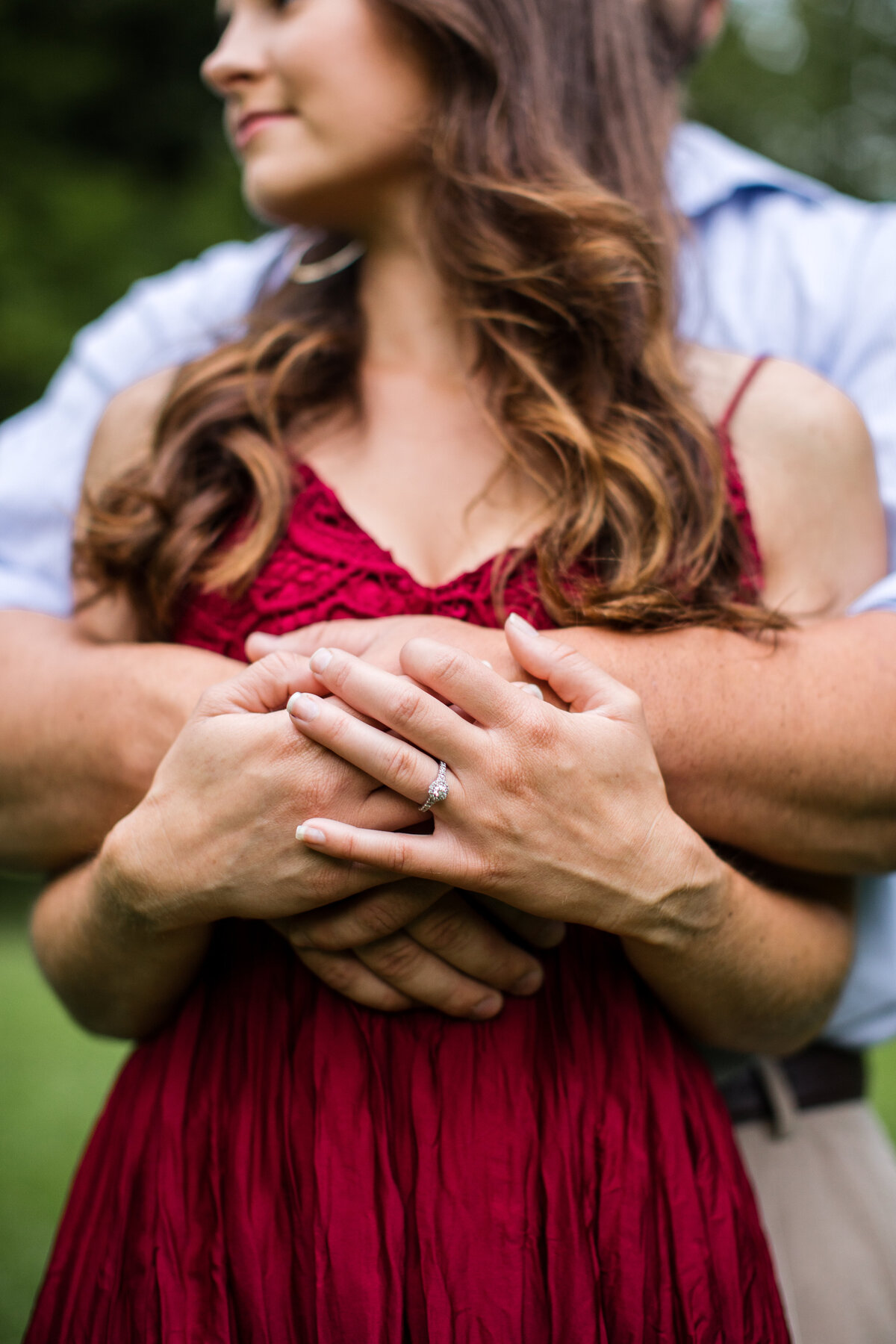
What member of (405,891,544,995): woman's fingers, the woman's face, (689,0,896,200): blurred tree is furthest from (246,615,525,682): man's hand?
(689,0,896,200): blurred tree

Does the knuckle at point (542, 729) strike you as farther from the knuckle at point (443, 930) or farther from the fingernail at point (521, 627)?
the knuckle at point (443, 930)

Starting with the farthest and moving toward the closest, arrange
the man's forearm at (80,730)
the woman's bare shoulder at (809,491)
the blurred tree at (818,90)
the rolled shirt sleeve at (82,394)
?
the blurred tree at (818,90)
the rolled shirt sleeve at (82,394)
the woman's bare shoulder at (809,491)
the man's forearm at (80,730)

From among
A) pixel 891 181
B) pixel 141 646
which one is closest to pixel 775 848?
pixel 141 646

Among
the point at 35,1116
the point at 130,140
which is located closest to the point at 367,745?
the point at 35,1116

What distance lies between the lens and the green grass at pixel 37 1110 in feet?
10.1

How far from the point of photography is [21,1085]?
414 centimetres

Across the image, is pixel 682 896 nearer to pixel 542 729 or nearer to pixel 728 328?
pixel 542 729

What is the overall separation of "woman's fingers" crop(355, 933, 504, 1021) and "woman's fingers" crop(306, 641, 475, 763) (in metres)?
0.32

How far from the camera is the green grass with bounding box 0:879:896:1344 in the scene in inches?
121

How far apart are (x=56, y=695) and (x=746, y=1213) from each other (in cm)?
126

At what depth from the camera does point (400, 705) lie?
4.01 ft

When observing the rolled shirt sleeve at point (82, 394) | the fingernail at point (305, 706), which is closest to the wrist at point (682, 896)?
the fingernail at point (305, 706)

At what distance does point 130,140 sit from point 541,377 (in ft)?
34.5

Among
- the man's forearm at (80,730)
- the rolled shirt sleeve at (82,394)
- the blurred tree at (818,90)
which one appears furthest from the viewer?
the blurred tree at (818,90)
